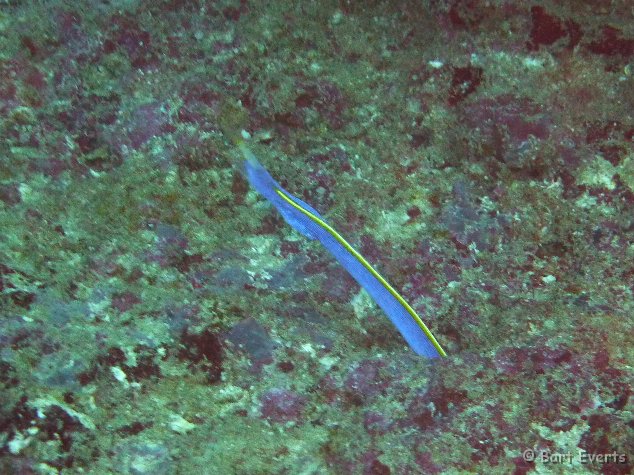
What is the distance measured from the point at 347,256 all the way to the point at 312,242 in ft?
0.83

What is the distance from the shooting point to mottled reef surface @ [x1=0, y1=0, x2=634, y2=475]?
7.31ft

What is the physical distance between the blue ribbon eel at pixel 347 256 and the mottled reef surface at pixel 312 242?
81 mm

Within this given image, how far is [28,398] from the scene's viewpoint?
2.19 m

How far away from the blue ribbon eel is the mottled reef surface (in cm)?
8

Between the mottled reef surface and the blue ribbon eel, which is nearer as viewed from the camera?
the mottled reef surface

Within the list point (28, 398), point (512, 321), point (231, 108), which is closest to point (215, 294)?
point (28, 398)

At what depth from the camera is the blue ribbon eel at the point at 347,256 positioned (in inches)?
100

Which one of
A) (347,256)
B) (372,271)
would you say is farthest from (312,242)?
(372,271)

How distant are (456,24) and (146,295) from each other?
2471 mm

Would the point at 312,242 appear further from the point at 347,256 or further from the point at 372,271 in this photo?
the point at 372,271

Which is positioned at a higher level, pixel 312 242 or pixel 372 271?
pixel 312 242

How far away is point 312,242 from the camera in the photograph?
9.22 feet

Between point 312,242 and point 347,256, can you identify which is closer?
point 347,256

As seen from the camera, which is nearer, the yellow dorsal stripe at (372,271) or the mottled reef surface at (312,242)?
the mottled reef surface at (312,242)
